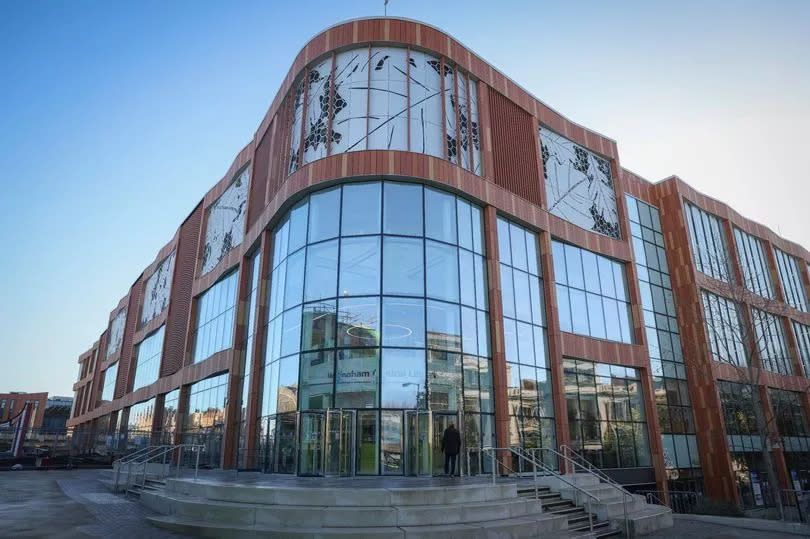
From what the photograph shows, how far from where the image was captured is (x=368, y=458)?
698 inches

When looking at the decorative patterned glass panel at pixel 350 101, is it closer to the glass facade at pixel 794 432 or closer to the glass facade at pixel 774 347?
the glass facade at pixel 774 347

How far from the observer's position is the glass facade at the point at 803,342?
137 ft

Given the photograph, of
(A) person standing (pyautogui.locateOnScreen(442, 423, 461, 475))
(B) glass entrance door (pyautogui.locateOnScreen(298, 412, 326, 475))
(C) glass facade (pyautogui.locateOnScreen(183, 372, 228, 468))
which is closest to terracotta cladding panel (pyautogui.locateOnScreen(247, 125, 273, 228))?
(C) glass facade (pyautogui.locateOnScreen(183, 372, 228, 468))

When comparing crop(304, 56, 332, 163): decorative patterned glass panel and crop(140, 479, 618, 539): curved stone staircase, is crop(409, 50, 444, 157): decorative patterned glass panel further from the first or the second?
crop(140, 479, 618, 539): curved stone staircase

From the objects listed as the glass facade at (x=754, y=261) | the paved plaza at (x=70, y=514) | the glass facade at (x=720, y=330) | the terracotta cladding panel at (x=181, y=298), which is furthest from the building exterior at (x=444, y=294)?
the paved plaza at (x=70, y=514)

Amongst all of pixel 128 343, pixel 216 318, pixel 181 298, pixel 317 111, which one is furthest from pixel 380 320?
pixel 128 343

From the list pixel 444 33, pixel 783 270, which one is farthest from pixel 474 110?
pixel 783 270

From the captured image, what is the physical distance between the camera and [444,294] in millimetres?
20766

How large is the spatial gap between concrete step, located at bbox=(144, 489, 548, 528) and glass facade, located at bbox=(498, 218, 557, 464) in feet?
32.7

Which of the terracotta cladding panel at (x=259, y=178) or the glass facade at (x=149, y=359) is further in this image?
the glass facade at (x=149, y=359)

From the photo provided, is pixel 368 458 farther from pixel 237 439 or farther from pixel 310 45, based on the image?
pixel 310 45

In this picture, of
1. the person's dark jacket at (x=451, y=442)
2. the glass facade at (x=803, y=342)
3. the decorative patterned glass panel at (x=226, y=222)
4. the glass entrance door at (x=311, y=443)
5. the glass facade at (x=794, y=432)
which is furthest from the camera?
the glass facade at (x=803, y=342)

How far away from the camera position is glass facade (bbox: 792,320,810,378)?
137 ft

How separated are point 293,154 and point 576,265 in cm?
1589
